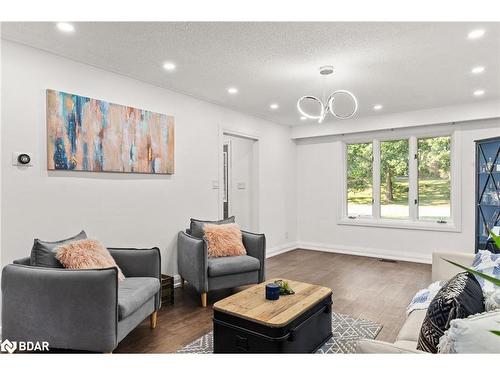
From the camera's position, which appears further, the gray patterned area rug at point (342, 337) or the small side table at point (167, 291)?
the small side table at point (167, 291)

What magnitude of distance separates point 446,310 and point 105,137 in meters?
3.21

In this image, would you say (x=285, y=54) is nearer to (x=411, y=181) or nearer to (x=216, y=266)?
(x=216, y=266)

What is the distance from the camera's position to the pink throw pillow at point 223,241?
3.65 m

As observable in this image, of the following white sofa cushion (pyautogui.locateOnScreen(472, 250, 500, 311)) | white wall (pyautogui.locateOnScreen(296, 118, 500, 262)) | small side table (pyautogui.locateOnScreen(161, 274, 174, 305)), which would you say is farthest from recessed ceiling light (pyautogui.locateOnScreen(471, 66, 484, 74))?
small side table (pyautogui.locateOnScreen(161, 274, 174, 305))

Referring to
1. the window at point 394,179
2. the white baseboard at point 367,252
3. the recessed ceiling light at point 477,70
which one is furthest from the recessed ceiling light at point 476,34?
the white baseboard at point 367,252

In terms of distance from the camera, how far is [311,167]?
643 cm

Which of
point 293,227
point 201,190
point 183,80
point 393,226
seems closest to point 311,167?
point 293,227

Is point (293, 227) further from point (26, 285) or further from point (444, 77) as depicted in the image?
point (26, 285)

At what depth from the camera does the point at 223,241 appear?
3701 mm

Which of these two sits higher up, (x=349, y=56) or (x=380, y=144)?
(x=349, y=56)

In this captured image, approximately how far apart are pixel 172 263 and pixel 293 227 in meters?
3.12

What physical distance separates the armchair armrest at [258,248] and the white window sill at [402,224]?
2808 mm

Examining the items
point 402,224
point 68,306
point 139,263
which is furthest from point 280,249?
point 68,306

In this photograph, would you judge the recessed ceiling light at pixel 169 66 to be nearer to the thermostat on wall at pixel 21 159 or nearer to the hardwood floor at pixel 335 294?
the thermostat on wall at pixel 21 159
